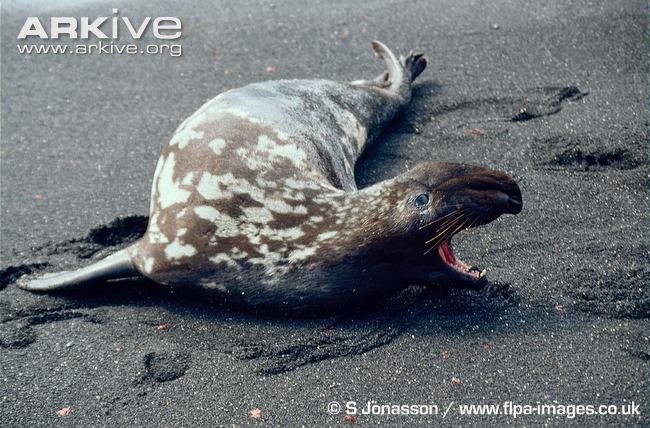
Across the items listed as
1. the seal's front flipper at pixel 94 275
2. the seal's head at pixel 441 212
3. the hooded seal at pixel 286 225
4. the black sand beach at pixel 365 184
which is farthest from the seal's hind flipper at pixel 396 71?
the seal's front flipper at pixel 94 275

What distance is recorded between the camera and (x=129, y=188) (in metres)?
5.28

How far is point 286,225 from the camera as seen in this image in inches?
167

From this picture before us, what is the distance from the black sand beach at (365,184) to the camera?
3.76 meters

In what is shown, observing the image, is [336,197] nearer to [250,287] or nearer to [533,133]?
[250,287]

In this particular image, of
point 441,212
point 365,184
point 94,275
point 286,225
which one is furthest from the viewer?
point 365,184

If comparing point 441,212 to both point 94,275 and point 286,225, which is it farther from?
point 94,275

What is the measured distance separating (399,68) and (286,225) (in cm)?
224

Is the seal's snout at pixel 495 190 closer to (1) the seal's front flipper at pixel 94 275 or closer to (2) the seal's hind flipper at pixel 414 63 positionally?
(1) the seal's front flipper at pixel 94 275

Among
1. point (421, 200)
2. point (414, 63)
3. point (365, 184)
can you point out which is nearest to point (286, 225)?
point (421, 200)

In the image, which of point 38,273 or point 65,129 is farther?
point 65,129

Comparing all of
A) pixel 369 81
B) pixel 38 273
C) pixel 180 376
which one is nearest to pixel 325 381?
pixel 180 376

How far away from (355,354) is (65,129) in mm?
2779

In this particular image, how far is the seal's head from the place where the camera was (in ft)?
13.3

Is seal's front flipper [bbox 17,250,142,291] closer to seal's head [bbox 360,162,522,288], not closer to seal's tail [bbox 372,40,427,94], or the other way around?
seal's head [bbox 360,162,522,288]
